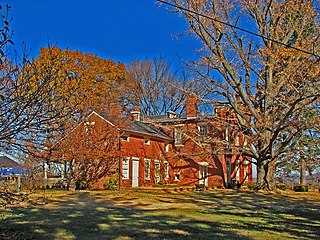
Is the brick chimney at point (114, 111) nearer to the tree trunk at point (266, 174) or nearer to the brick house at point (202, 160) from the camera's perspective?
the brick house at point (202, 160)

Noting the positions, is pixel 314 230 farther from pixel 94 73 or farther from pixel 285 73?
pixel 94 73

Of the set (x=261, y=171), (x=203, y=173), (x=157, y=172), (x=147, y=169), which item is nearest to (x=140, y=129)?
(x=147, y=169)

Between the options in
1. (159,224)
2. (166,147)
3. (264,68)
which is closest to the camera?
(159,224)

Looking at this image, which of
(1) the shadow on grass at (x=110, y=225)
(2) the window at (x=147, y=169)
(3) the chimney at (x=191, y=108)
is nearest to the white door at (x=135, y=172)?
(2) the window at (x=147, y=169)

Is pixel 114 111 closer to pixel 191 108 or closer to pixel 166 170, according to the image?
pixel 191 108

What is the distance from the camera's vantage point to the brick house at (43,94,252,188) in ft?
84.2

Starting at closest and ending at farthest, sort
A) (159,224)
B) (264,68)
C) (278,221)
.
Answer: (159,224), (278,221), (264,68)

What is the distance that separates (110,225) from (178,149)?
23131 mm

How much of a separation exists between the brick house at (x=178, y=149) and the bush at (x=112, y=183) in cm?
45

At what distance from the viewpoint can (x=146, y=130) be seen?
3062 centimetres

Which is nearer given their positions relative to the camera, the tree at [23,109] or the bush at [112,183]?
the tree at [23,109]

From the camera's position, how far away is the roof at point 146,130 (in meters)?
27.8

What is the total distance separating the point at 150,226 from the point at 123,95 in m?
31.9

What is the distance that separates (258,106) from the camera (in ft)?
78.5
